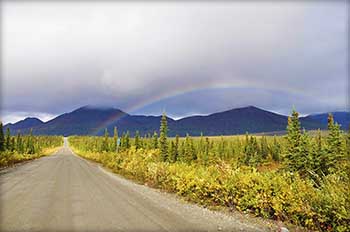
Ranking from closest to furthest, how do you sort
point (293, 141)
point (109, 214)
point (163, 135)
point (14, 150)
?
1. point (109, 214)
2. point (163, 135)
3. point (293, 141)
4. point (14, 150)

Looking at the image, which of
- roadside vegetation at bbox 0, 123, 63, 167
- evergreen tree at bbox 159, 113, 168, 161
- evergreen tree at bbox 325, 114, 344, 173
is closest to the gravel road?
roadside vegetation at bbox 0, 123, 63, 167

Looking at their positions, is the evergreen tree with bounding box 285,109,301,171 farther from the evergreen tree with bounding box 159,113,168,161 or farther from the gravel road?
the gravel road

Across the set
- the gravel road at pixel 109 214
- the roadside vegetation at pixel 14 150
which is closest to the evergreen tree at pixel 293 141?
the gravel road at pixel 109 214

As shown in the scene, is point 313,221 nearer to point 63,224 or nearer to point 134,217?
point 134,217

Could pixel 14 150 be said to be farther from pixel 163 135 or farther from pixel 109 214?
pixel 109 214

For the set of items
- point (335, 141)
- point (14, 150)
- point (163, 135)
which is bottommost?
point (14, 150)

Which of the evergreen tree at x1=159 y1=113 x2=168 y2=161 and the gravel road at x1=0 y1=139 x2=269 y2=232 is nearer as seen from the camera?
the gravel road at x1=0 y1=139 x2=269 y2=232

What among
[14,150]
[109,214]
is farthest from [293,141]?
[14,150]

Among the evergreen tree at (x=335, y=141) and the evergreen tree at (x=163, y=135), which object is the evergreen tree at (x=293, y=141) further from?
the evergreen tree at (x=163, y=135)

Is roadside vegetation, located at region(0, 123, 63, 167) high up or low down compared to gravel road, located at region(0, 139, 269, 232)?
down

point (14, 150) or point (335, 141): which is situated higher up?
point (335, 141)

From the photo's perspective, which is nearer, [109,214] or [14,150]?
[109,214]

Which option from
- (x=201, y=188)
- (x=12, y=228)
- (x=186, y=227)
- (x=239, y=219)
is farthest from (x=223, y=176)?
(x=12, y=228)

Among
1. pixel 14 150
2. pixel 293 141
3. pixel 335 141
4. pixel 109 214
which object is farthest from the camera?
pixel 335 141
